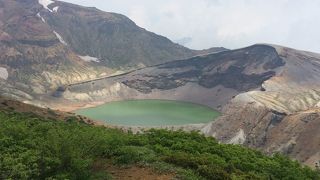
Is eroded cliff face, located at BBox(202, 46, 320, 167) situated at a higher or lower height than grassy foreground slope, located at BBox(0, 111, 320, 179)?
lower

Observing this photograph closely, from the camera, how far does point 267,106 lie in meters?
145

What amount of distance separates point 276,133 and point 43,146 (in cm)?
10865

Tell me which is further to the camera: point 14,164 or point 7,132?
point 7,132

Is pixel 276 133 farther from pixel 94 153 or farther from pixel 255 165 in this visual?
pixel 94 153

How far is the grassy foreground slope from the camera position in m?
28.0

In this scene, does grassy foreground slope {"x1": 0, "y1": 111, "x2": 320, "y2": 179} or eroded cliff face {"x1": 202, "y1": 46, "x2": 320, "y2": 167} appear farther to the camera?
eroded cliff face {"x1": 202, "y1": 46, "x2": 320, "y2": 167}

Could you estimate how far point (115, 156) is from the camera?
35438 mm

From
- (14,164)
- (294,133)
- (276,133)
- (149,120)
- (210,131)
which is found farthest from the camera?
(149,120)

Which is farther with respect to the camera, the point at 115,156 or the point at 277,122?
the point at 277,122

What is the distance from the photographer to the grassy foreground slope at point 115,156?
92.0 ft

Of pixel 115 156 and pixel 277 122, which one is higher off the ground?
pixel 115 156

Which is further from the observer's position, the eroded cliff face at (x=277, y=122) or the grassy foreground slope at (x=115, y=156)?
the eroded cliff face at (x=277, y=122)

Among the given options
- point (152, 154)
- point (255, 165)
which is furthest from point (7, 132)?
point (255, 165)

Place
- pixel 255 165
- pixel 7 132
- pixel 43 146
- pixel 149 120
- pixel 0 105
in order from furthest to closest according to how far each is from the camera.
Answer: pixel 149 120 < pixel 0 105 < pixel 255 165 < pixel 7 132 < pixel 43 146
